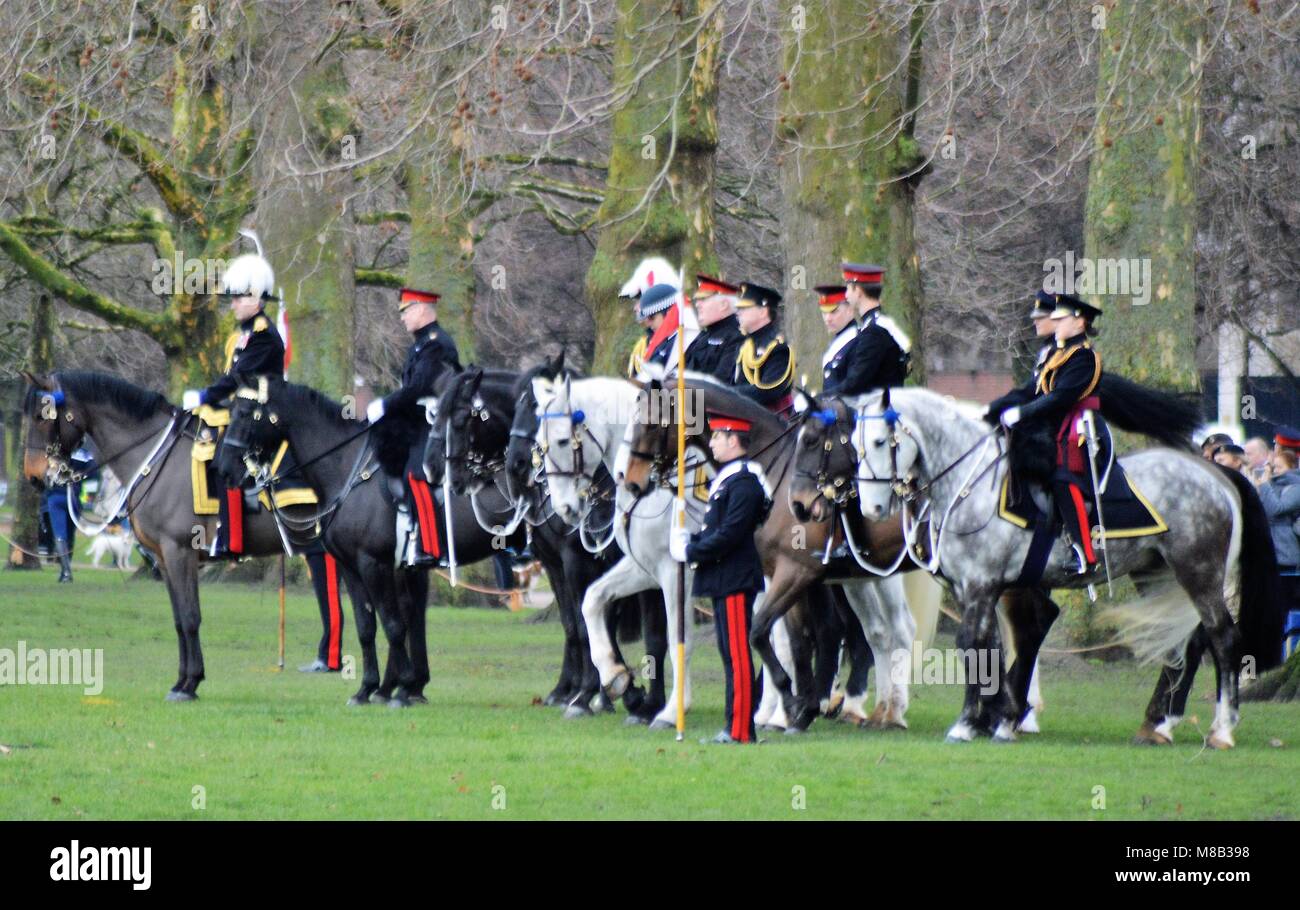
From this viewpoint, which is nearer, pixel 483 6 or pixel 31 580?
pixel 483 6

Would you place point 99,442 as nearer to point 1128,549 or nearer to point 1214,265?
point 1128,549

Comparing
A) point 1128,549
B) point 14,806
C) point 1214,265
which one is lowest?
point 14,806

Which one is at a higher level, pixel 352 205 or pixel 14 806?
pixel 352 205

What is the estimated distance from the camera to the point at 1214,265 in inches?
1064

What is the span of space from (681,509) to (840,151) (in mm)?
5579

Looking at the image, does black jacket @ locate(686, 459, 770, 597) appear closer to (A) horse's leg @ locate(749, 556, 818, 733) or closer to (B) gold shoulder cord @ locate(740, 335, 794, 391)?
(A) horse's leg @ locate(749, 556, 818, 733)

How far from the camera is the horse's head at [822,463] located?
12.5 meters

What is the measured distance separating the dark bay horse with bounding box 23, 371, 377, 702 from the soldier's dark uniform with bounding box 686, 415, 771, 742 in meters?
3.84

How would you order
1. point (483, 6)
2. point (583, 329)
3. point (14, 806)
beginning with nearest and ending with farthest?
point (14, 806) → point (483, 6) → point (583, 329)

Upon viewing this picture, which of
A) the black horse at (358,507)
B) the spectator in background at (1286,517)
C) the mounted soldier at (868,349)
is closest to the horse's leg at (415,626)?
the black horse at (358,507)

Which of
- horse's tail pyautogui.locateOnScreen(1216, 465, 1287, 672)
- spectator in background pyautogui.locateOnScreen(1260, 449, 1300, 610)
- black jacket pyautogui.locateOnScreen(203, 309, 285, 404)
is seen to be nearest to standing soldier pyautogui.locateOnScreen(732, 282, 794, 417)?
horse's tail pyautogui.locateOnScreen(1216, 465, 1287, 672)

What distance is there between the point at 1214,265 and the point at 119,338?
22.4 meters

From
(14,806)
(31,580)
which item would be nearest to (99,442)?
(14,806)

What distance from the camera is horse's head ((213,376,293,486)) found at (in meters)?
15.2
